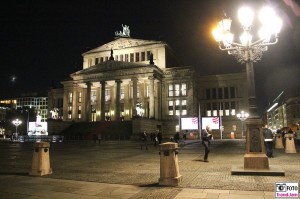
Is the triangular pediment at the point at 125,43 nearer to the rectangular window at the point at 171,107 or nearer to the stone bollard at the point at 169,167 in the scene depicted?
the rectangular window at the point at 171,107

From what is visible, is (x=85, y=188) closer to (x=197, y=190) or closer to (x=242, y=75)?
(x=197, y=190)

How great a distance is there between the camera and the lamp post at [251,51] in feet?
39.3

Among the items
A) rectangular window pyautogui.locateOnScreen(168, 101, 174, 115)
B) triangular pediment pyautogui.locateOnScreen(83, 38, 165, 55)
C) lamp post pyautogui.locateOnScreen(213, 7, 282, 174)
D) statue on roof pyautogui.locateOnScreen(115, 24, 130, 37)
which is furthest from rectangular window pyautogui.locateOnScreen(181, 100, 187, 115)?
lamp post pyautogui.locateOnScreen(213, 7, 282, 174)

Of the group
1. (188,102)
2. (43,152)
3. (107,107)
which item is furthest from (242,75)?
(43,152)

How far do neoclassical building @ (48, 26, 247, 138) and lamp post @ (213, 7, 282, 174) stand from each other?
45.4 meters

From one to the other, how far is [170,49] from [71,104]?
30994 millimetres

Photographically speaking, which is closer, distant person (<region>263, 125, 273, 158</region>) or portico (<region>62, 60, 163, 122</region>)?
distant person (<region>263, 125, 273, 158</region>)

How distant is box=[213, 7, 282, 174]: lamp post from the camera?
12.0 metres

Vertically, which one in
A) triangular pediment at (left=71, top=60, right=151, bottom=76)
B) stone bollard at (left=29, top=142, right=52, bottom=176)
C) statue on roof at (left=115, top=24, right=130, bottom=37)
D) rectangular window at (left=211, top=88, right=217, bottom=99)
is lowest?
stone bollard at (left=29, top=142, right=52, bottom=176)

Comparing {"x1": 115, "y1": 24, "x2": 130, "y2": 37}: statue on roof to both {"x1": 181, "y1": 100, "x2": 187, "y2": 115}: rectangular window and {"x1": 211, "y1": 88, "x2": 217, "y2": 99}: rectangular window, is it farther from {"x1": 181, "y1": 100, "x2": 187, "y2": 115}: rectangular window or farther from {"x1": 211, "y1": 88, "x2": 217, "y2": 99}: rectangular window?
{"x1": 211, "y1": 88, "x2": 217, "y2": 99}: rectangular window

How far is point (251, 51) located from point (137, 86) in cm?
5807

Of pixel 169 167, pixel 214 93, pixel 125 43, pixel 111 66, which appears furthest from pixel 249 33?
pixel 125 43

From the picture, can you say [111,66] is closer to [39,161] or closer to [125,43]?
[125,43]

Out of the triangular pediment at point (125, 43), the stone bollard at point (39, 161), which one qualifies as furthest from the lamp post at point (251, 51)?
the triangular pediment at point (125, 43)
